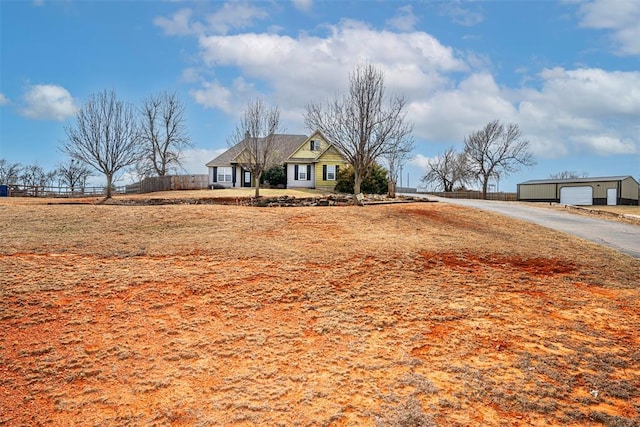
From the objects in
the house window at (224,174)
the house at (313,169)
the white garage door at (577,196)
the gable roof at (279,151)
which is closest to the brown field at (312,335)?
the house at (313,169)

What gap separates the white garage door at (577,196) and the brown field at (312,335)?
34310 millimetres

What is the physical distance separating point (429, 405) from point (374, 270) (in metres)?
3.75

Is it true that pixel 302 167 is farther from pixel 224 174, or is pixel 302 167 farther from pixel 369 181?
pixel 369 181

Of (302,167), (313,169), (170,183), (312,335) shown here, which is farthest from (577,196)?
(312,335)

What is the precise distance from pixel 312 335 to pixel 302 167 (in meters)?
34.6

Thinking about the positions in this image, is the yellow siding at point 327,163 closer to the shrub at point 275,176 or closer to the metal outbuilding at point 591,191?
the shrub at point 275,176

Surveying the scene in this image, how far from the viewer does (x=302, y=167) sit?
38625 mm

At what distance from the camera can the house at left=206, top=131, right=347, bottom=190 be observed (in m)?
38.3

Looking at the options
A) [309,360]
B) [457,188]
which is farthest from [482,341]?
[457,188]

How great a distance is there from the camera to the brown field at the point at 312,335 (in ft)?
11.0

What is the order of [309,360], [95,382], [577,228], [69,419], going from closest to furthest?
[69,419]
[95,382]
[309,360]
[577,228]

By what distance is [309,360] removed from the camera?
4.04 m

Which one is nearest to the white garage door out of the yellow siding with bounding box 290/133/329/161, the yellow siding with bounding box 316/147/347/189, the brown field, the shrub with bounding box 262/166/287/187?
the yellow siding with bounding box 316/147/347/189

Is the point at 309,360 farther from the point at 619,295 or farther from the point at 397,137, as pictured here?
the point at 397,137
